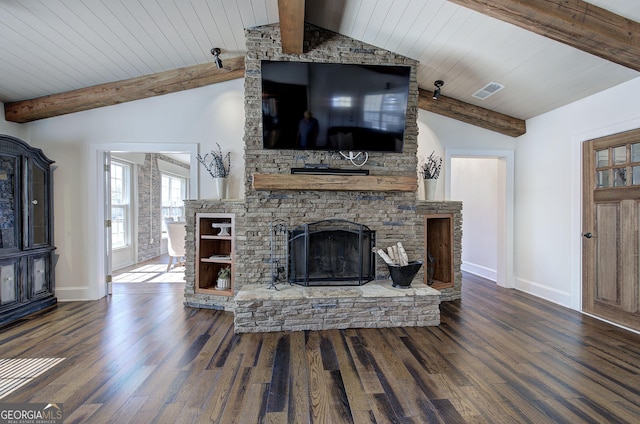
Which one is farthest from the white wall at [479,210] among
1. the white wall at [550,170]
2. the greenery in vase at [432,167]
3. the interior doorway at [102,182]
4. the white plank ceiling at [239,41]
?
the interior doorway at [102,182]

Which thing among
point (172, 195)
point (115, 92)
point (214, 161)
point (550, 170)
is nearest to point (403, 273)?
point (550, 170)

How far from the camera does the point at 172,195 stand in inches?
337

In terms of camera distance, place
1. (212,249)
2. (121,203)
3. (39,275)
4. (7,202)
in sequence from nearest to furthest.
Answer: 1. (7,202)
2. (39,275)
3. (212,249)
4. (121,203)

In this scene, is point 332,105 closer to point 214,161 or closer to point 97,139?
point 214,161

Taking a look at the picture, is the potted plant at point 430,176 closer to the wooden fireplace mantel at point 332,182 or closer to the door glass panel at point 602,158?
the wooden fireplace mantel at point 332,182

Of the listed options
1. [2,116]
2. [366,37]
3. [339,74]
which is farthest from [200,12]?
[2,116]

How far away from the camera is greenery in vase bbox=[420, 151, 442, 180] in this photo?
14.2ft

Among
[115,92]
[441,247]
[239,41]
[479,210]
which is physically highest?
[239,41]

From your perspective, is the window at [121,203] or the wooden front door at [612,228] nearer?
the wooden front door at [612,228]

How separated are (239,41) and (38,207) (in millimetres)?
3125

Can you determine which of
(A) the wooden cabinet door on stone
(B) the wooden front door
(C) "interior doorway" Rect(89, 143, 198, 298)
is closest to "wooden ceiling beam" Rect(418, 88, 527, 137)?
(B) the wooden front door

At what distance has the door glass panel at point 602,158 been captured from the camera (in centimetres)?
335

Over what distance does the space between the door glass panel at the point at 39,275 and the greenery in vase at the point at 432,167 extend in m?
5.00

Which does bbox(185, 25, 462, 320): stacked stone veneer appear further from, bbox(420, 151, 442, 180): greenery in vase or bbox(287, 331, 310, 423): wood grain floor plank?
bbox(287, 331, 310, 423): wood grain floor plank
